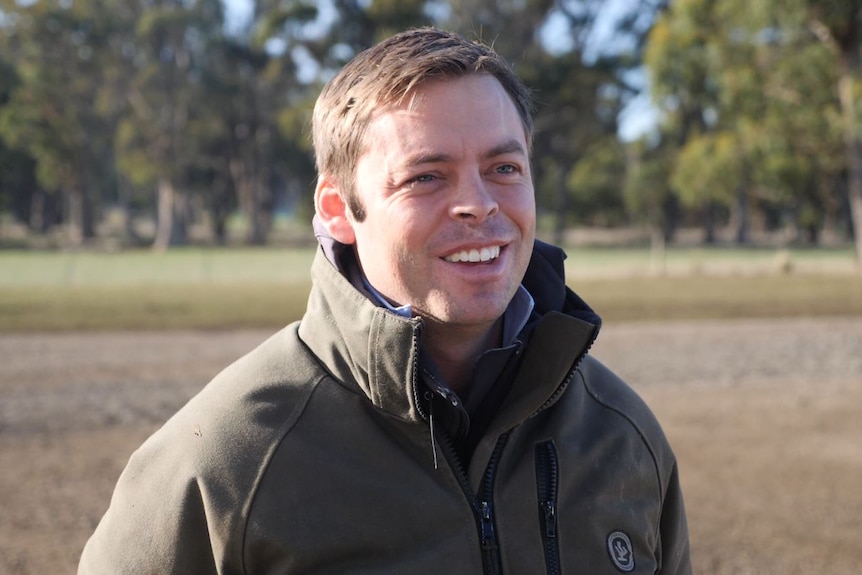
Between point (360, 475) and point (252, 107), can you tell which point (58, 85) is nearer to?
point (252, 107)

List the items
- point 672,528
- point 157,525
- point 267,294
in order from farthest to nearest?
point 267,294
point 672,528
point 157,525

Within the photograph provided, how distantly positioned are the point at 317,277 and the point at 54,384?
28.5 feet

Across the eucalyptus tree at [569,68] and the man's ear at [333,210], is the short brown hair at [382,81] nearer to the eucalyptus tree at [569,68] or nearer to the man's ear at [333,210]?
the man's ear at [333,210]

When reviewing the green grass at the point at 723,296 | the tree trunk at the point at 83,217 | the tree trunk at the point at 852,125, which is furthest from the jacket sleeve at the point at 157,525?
the tree trunk at the point at 83,217

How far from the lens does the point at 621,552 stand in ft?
6.29

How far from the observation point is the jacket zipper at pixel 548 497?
6.02ft

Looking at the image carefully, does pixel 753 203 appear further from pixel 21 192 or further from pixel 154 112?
pixel 21 192

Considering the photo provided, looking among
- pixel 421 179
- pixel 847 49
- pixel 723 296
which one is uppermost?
pixel 847 49

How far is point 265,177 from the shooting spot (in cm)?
6209

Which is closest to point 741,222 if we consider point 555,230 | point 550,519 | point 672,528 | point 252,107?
point 555,230

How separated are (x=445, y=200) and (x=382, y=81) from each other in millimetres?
234

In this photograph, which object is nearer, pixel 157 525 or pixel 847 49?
pixel 157 525

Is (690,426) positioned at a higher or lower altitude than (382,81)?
lower

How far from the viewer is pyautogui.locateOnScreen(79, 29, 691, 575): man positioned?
1744 millimetres
